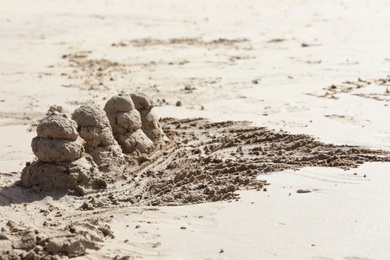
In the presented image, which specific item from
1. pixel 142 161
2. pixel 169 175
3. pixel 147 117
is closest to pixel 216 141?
pixel 147 117

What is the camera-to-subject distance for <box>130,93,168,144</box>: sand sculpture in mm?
6500

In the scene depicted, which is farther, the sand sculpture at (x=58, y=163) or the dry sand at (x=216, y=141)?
the sand sculpture at (x=58, y=163)

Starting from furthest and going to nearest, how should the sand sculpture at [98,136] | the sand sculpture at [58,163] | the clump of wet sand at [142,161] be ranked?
the sand sculpture at [98,136] → the sand sculpture at [58,163] → the clump of wet sand at [142,161]

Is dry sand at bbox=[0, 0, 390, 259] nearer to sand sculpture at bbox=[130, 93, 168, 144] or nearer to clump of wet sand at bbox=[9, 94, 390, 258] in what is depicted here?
clump of wet sand at bbox=[9, 94, 390, 258]

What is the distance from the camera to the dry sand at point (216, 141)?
441 centimetres

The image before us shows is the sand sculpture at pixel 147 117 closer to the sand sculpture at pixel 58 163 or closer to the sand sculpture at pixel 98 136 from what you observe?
the sand sculpture at pixel 98 136

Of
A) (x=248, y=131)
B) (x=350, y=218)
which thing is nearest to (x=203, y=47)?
(x=248, y=131)

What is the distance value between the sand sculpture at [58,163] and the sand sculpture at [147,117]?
112cm

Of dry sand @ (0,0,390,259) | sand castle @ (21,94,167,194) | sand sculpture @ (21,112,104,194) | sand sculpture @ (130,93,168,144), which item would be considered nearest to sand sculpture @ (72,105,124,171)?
sand castle @ (21,94,167,194)

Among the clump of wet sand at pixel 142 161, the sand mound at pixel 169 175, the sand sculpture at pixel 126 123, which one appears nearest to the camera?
the sand mound at pixel 169 175

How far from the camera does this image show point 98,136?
5715 mm

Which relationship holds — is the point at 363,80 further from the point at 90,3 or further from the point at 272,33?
the point at 90,3

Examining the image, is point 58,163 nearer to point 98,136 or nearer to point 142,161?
point 98,136

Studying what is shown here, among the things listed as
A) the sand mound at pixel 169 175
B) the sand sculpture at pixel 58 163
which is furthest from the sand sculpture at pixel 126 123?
the sand sculpture at pixel 58 163
